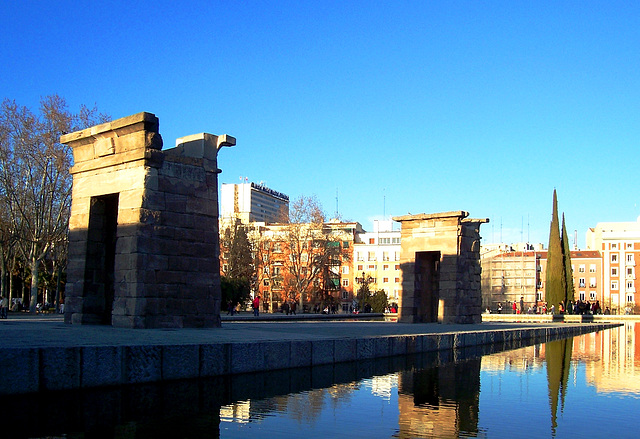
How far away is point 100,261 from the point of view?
17.2m

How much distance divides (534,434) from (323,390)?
11.6ft

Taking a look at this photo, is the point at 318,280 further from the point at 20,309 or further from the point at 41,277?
the point at 20,309

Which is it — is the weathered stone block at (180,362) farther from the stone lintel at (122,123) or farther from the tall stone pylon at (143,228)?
the stone lintel at (122,123)

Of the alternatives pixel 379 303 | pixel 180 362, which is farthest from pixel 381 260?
pixel 180 362

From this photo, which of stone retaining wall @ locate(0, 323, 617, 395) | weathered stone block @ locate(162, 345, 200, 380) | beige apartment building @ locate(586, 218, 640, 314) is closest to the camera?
stone retaining wall @ locate(0, 323, 617, 395)

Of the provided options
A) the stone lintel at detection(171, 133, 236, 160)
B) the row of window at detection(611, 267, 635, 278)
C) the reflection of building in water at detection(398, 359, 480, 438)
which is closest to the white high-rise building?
the row of window at detection(611, 267, 635, 278)

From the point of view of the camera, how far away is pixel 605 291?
320 feet

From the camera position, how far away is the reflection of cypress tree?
953cm

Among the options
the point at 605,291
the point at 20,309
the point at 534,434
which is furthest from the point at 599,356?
the point at 605,291

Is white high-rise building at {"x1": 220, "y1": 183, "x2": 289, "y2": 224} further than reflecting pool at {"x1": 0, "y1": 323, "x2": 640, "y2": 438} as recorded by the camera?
Yes

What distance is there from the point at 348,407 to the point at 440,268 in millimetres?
19499

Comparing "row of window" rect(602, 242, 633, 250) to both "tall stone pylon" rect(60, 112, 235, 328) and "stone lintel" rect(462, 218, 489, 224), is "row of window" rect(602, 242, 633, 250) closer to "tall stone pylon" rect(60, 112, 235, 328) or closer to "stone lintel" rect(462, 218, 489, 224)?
"stone lintel" rect(462, 218, 489, 224)

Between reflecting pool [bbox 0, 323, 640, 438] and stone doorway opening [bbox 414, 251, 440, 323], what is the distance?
51.4ft

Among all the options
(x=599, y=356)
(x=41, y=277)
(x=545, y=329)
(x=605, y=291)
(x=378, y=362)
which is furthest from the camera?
(x=605, y=291)
